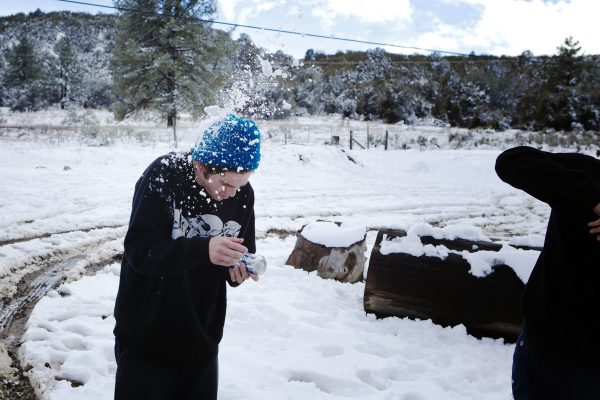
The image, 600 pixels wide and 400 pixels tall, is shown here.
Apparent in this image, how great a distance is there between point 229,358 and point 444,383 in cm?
154

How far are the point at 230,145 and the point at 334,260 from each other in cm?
361

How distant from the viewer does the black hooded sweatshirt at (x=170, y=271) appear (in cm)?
148

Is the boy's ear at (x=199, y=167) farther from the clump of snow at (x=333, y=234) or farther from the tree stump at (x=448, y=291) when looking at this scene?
the clump of snow at (x=333, y=234)

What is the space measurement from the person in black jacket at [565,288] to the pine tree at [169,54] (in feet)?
80.5

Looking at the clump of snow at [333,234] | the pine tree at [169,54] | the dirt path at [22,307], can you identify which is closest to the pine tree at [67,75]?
the pine tree at [169,54]

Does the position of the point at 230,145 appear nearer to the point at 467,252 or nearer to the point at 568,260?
the point at 568,260

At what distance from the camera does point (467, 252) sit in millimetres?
3910

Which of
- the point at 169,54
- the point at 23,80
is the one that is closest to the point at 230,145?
the point at 169,54

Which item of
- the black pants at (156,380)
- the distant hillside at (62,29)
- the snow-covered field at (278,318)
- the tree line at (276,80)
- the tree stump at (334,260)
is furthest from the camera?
the distant hillside at (62,29)

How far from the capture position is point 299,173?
46.8 feet

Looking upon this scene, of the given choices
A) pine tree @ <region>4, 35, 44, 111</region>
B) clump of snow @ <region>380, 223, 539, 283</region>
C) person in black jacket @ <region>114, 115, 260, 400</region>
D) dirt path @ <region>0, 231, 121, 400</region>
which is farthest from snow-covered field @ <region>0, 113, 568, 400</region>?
pine tree @ <region>4, 35, 44, 111</region>

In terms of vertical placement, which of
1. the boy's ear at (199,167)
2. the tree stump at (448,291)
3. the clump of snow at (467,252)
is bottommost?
the tree stump at (448,291)

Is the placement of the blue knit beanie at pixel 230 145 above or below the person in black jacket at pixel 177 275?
above

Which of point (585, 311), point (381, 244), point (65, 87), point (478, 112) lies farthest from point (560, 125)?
point (65, 87)
